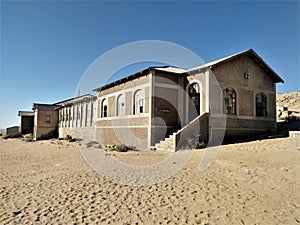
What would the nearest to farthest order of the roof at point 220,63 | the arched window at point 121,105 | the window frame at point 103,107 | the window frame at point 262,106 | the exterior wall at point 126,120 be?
1. the roof at point 220,63
2. the exterior wall at point 126,120
3. the window frame at point 262,106
4. the arched window at point 121,105
5. the window frame at point 103,107

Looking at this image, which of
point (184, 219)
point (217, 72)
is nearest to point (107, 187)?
point (184, 219)

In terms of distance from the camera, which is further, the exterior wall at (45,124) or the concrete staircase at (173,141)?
the exterior wall at (45,124)

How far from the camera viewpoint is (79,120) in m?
27.6

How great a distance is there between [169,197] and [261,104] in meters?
14.5

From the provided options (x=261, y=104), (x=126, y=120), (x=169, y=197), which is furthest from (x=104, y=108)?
(x=169, y=197)

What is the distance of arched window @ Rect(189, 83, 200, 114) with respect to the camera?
16016 mm

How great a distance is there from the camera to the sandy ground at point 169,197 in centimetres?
470

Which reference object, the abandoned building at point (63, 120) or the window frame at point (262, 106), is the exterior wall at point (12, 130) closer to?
the abandoned building at point (63, 120)

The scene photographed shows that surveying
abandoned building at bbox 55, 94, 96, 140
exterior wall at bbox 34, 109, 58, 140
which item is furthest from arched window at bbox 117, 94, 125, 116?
exterior wall at bbox 34, 109, 58, 140

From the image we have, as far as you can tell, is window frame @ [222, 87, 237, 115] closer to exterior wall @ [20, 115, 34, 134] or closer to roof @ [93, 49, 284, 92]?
roof @ [93, 49, 284, 92]

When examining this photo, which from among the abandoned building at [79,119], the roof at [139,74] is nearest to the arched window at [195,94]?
the roof at [139,74]

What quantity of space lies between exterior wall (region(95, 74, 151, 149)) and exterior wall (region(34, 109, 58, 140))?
13.7 metres

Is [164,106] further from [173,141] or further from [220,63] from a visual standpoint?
[220,63]

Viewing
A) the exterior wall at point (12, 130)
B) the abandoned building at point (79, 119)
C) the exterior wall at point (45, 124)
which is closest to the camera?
the abandoned building at point (79, 119)
